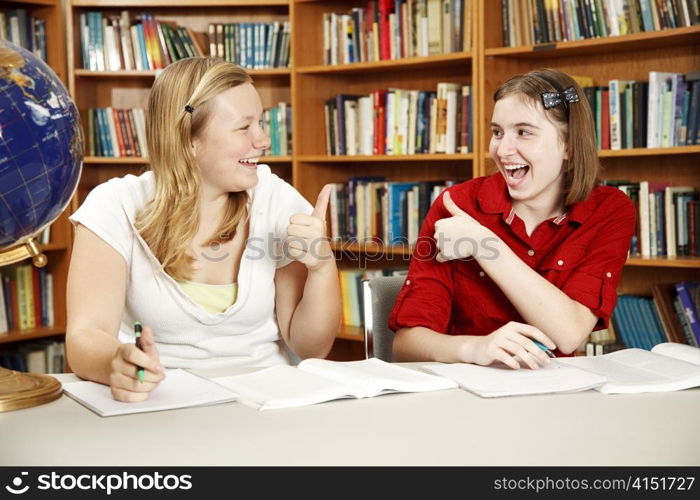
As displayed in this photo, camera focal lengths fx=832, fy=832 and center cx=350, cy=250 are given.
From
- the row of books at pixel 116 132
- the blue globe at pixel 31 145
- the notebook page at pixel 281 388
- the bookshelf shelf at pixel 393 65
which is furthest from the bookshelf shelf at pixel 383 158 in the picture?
the blue globe at pixel 31 145

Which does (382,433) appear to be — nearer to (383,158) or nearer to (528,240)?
(528,240)

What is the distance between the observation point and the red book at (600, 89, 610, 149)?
3.12 meters

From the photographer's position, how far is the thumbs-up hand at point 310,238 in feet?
5.65

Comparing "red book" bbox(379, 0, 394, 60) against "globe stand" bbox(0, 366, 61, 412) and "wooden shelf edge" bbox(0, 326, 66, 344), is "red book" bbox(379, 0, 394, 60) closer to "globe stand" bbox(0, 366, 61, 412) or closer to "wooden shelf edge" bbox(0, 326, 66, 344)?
"wooden shelf edge" bbox(0, 326, 66, 344)

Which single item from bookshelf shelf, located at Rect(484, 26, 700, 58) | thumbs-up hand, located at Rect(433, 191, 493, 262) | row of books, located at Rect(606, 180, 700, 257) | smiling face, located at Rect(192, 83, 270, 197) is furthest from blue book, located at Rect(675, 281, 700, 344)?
smiling face, located at Rect(192, 83, 270, 197)

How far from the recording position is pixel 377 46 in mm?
3678

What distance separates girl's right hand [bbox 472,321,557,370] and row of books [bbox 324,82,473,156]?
6.41ft

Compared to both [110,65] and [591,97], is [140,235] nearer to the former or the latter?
[591,97]

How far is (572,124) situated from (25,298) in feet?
9.38

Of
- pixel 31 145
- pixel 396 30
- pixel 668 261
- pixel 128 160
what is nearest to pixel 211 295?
pixel 31 145

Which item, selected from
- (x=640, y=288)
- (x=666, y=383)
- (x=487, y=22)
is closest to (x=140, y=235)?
(x=666, y=383)

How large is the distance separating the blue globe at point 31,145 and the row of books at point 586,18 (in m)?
2.27

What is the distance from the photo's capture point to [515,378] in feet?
4.85

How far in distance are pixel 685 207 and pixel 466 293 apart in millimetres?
1426
